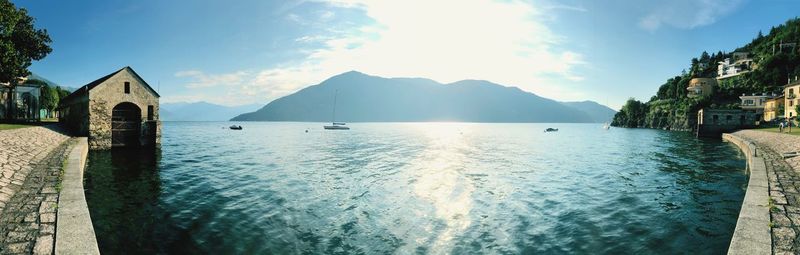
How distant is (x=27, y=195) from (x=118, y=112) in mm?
34138

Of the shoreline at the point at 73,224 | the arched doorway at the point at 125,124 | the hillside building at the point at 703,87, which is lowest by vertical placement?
the shoreline at the point at 73,224

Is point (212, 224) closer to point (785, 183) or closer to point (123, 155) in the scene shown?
point (785, 183)

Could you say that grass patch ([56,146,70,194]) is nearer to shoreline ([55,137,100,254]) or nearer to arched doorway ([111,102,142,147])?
shoreline ([55,137,100,254])

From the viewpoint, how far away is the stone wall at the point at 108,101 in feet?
132

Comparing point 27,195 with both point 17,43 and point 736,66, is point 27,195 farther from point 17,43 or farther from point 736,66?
point 736,66

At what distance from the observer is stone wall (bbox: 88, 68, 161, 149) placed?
4016 centimetres

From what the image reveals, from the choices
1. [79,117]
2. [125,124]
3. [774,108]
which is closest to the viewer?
[125,124]

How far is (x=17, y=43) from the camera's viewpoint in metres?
45.7

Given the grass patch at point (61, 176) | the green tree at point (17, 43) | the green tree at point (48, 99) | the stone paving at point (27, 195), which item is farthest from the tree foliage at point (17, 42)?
the green tree at point (48, 99)

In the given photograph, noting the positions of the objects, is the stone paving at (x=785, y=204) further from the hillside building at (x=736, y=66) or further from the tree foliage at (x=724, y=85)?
the hillside building at (x=736, y=66)

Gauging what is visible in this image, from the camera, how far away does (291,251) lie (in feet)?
39.8

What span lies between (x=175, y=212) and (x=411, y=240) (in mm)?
10903

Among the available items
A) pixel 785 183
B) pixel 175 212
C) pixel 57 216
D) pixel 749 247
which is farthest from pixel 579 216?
pixel 57 216

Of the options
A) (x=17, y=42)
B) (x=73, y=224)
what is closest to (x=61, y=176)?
(x=73, y=224)
